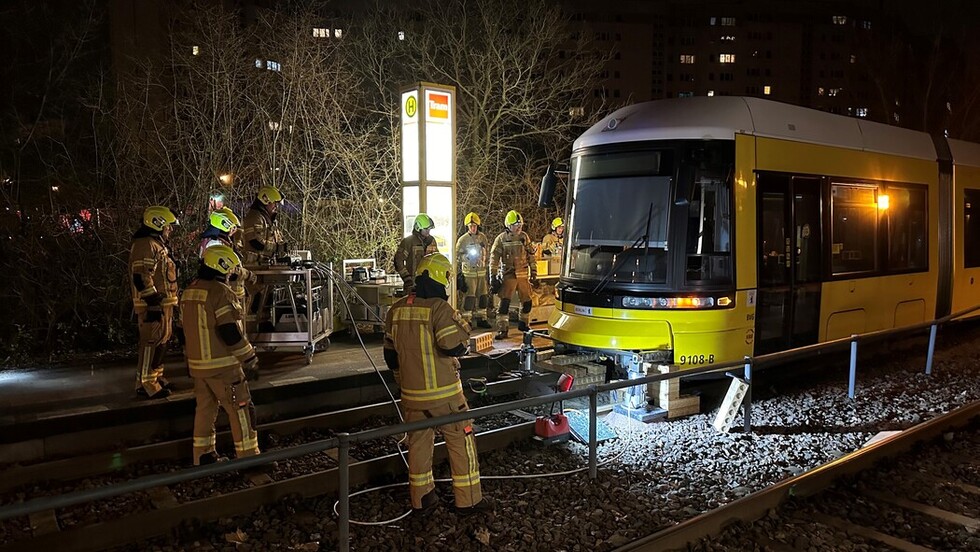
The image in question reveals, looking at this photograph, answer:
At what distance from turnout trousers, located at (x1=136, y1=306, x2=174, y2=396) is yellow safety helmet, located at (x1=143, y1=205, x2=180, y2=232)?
3.17 ft

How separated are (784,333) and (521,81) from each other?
52.4ft

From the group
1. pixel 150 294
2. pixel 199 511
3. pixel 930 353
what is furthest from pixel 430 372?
pixel 930 353

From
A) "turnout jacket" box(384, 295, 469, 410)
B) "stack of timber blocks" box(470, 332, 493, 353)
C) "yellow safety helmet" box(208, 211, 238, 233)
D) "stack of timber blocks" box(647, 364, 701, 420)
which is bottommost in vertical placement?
"stack of timber blocks" box(647, 364, 701, 420)

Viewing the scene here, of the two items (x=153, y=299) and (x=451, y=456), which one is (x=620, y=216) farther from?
(x=153, y=299)

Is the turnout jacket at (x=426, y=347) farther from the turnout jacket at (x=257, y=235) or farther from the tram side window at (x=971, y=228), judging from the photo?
the tram side window at (x=971, y=228)

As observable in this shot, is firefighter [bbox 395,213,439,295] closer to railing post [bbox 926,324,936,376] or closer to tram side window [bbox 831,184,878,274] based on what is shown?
tram side window [bbox 831,184,878,274]

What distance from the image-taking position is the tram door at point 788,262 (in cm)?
877

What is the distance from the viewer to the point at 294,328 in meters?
10.6

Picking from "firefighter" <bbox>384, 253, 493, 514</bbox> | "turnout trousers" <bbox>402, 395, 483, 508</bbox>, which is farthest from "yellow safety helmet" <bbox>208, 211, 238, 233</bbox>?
"turnout trousers" <bbox>402, 395, 483, 508</bbox>

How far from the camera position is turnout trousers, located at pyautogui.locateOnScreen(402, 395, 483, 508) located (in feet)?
18.3

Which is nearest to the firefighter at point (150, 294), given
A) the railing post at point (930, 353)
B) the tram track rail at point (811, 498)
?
the tram track rail at point (811, 498)

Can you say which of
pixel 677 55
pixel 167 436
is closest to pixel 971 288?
pixel 167 436

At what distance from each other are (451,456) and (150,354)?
14.8ft

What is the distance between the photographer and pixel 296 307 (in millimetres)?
10594
